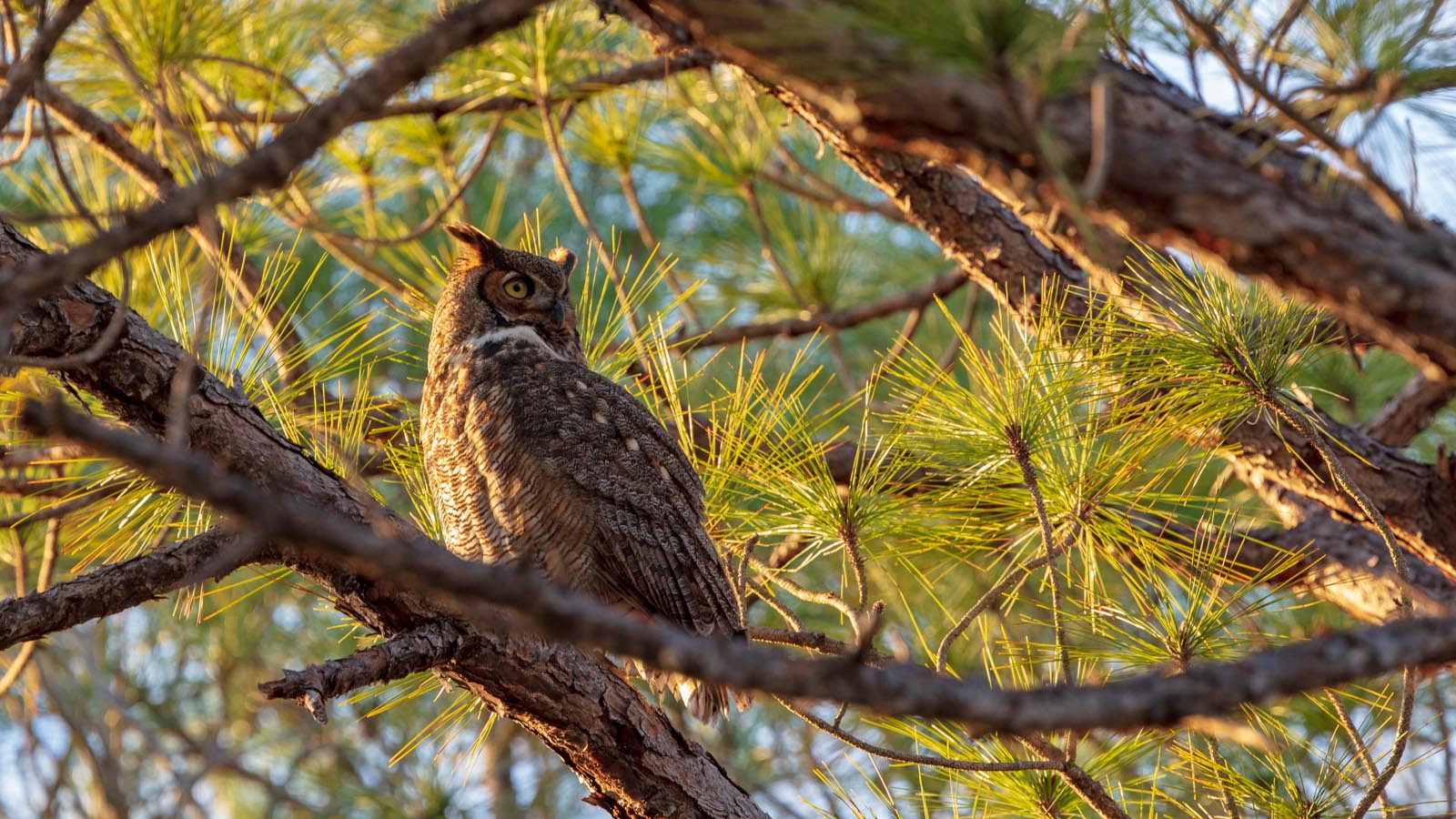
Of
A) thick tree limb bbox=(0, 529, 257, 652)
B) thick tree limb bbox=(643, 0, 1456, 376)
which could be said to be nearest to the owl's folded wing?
thick tree limb bbox=(0, 529, 257, 652)

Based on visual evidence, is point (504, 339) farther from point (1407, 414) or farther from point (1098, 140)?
point (1407, 414)

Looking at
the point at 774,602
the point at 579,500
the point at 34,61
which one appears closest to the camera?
the point at 34,61

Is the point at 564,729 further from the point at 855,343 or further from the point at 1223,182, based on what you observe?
the point at 855,343

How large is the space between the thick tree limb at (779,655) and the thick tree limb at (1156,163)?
0.85 feet

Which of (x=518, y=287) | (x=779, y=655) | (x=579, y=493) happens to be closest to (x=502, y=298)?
(x=518, y=287)

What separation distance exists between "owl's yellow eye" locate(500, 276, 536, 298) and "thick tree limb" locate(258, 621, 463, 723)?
92 centimetres

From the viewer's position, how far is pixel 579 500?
6.57 ft

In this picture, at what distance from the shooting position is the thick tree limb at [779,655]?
2.33ft

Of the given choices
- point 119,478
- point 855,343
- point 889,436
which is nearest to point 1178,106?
point 889,436

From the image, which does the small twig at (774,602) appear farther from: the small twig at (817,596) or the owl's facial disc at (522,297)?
the owl's facial disc at (522,297)

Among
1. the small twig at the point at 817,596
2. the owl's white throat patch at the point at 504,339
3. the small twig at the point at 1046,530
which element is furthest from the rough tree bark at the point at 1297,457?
the owl's white throat patch at the point at 504,339

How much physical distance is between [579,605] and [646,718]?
1.09m

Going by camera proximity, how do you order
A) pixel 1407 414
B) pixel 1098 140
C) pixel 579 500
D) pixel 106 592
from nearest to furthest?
pixel 1098 140
pixel 106 592
pixel 579 500
pixel 1407 414

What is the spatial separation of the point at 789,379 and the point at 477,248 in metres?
0.69
